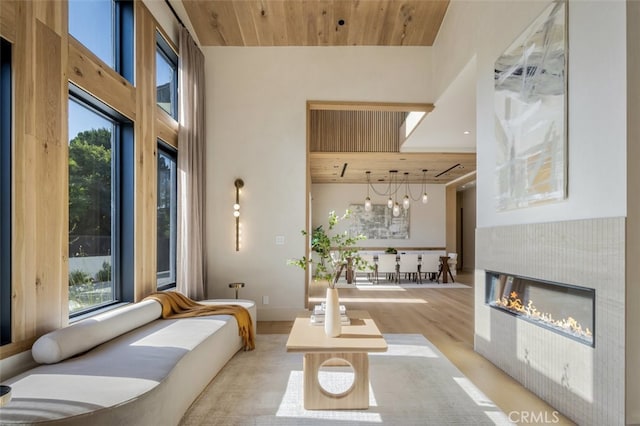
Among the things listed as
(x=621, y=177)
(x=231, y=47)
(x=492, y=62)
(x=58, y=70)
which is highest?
(x=231, y=47)

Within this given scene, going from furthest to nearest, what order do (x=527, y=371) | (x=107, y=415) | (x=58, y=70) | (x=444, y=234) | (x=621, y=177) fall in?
(x=444, y=234) → (x=527, y=371) → (x=58, y=70) → (x=621, y=177) → (x=107, y=415)

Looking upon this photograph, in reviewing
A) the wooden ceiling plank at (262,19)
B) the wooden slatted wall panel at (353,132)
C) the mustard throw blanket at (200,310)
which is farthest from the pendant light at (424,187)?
the mustard throw blanket at (200,310)

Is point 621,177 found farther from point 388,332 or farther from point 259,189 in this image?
point 259,189

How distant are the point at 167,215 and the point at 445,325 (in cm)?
376

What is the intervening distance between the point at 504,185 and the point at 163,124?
11.6 ft

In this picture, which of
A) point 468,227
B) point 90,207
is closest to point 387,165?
point 468,227

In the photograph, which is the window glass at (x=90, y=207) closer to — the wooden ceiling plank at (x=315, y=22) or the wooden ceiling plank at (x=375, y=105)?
the wooden ceiling plank at (x=315, y=22)

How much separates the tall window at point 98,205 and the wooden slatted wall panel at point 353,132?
179 inches

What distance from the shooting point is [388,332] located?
4555 mm

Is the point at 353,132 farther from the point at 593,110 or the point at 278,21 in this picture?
the point at 593,110

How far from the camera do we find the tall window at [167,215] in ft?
14.3

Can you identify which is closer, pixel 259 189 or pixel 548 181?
pixel 548 181

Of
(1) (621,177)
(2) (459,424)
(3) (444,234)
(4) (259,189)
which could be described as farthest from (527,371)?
(3) (444,234)

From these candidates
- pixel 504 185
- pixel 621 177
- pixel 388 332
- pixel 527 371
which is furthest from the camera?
pixel 388 332
